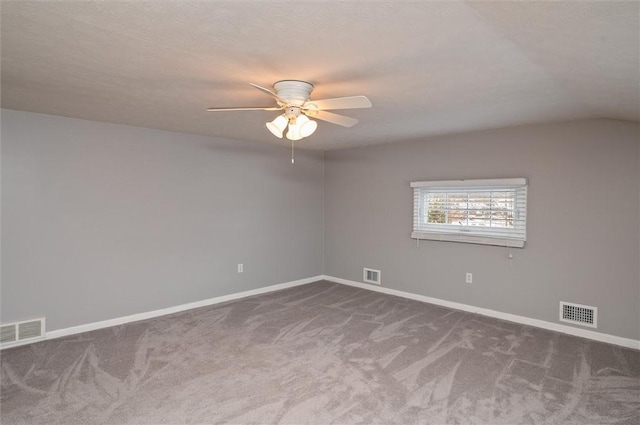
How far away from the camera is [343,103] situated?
91.2 inches

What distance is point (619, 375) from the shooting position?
9.30 ft

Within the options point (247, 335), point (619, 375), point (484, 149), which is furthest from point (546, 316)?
point (247, 335)

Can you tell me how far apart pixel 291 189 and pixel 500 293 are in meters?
3.18

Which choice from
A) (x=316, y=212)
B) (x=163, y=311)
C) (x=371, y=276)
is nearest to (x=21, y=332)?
(x=163, y=311)

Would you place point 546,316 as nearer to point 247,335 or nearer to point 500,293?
point 500,293

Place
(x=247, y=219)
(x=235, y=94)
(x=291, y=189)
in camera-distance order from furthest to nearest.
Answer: (x=291, y=189), (x=247, y=219), (x=235, y=94)

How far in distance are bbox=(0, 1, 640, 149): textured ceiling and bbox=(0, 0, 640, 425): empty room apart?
0.02 m

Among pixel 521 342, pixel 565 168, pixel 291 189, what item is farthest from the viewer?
pixel 291 189

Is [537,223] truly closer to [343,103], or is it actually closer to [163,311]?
[343,103]

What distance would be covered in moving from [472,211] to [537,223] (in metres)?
0.75

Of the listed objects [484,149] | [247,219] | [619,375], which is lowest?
[619,375]

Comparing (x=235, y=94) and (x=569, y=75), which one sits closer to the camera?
(x=569, y=75)

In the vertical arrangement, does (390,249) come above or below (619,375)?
above

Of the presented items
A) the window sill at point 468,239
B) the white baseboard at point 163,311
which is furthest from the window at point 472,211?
the white baseboard at point 163,311
